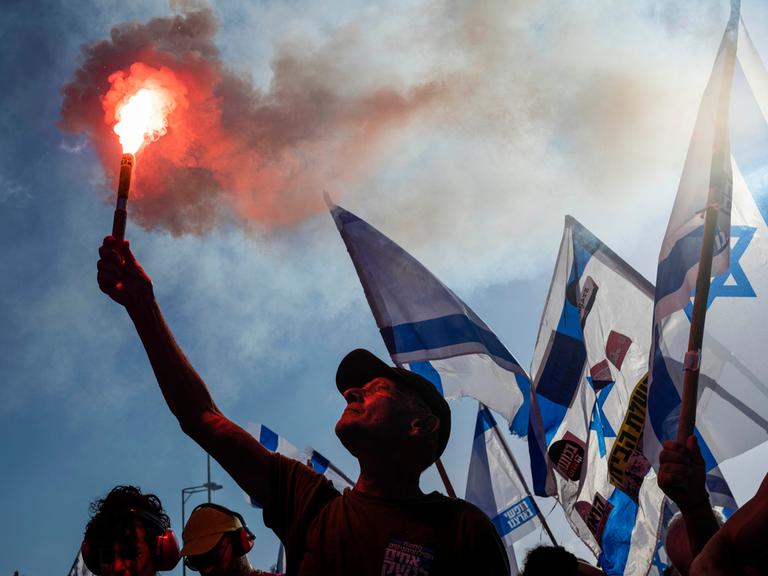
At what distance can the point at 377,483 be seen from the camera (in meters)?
3.44

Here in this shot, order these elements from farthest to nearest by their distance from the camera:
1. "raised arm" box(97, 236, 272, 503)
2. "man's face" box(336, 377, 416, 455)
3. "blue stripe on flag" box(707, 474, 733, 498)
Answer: "blue stripe on flag" box(707, 474, 733, 498), "man's face" box(336, 377, 416, 455), "raised arm" box(97, 236, 272, 503)

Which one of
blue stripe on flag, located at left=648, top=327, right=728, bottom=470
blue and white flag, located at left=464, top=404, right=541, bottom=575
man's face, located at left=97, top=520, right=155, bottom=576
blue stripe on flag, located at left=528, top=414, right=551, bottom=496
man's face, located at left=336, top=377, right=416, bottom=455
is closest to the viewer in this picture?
man's face, located at left=336, top=377, right=416, bottom=455

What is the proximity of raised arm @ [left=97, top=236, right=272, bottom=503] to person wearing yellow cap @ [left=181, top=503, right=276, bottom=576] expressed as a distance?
2030 mm

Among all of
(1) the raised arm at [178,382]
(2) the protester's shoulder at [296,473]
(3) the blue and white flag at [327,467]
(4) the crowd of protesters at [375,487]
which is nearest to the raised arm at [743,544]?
(4) the crowd of protesters at [375,487]

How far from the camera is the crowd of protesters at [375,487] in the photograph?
3.06m

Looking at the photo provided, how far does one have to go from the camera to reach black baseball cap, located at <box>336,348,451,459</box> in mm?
3750

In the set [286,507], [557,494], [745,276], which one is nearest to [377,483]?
[286,507]

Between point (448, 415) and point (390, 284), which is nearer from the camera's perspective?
point (448, 415)

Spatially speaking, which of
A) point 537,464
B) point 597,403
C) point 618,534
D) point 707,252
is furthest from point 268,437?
point 707,252

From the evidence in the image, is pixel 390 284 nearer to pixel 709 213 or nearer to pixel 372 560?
pixel 709 213

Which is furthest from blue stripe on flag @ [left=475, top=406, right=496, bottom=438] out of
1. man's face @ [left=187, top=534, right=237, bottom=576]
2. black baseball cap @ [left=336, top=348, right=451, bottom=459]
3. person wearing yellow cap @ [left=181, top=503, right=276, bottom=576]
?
black baseball cap @ [left=336, top=348, right=451, bottom=459]

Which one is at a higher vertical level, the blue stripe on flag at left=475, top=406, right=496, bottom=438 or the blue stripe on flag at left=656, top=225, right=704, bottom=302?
the blue stripe on flag at left=475, top=406, right=496, bottom=438

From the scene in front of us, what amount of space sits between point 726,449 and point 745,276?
3.81 ft

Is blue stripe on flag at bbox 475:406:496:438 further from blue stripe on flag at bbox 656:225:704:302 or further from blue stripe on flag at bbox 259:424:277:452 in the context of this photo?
blue stripe on flag at bbox 656:225:704:302
